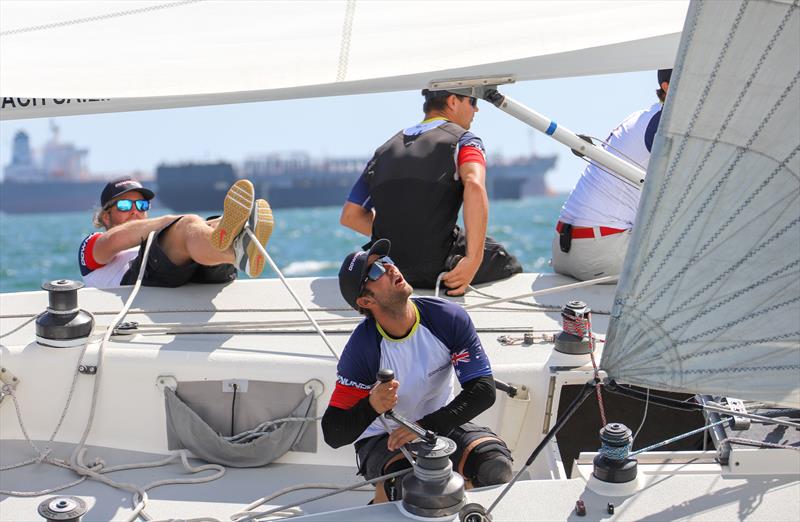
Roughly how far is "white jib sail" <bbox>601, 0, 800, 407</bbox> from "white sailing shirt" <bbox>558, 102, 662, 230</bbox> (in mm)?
2371

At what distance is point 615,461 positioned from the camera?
2.45m

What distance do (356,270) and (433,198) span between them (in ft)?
4.45

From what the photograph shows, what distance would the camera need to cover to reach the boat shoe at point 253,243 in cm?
407

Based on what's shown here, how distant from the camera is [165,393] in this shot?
367 cm

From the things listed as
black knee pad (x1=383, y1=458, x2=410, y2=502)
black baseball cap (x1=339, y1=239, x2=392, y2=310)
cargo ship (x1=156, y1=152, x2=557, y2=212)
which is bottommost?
cargo ship (x1=156, y1=152, x2=557, y2=212)

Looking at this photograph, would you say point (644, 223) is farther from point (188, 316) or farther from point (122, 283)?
point (122, 283)

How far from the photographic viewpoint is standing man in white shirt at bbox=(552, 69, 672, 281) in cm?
452

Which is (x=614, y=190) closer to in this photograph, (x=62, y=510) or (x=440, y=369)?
(x=440, y=369)

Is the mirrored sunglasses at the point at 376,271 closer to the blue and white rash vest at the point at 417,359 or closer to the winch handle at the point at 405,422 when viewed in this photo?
the blue and white rash vest at the point at 417,359

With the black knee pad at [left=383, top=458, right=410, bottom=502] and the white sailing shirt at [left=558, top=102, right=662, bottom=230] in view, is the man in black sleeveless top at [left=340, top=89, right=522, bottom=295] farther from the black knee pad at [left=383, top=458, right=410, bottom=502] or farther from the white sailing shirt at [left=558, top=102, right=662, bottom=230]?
the black knee pad at [left=383, top=458, right=410, bottom=502]

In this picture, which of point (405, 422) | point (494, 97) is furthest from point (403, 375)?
point (494, 97)

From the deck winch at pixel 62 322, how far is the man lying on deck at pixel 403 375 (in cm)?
118

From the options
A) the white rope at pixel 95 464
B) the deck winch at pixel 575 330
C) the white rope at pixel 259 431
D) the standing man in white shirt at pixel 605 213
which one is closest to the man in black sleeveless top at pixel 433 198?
the standing man in white shirt at pixel 605 213

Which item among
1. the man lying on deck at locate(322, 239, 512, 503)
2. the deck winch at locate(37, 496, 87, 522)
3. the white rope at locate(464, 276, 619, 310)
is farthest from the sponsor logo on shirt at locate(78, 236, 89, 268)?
the deck winch at locate(37, 496, 87, 522)
